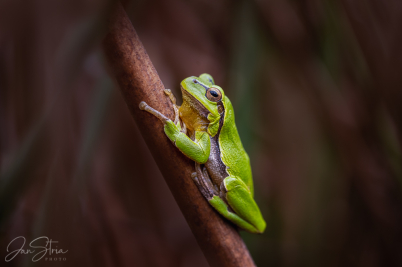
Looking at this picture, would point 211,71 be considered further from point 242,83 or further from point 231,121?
point 231,121

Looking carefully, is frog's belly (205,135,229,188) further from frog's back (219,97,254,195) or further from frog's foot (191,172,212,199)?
frog's foot (191,172,212,199)

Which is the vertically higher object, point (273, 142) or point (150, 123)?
point (150, 123)

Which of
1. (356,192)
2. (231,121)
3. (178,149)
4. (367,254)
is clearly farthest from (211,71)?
(367,254)

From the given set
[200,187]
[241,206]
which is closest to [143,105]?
[200,187]
